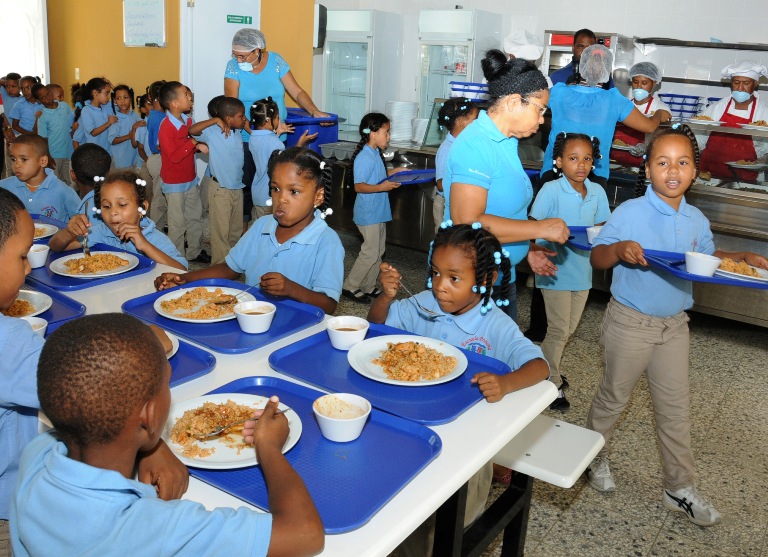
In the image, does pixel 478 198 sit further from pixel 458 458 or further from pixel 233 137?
pixel 233 137

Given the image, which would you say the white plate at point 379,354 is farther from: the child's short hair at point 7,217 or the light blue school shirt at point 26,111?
the light blue school shirt at point 26,111

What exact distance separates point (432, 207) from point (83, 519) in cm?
437

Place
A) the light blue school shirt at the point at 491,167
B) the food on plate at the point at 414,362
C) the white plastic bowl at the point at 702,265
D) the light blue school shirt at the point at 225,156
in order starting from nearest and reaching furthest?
Result: the food on plate at the point at 414,362, the white plastic bowl at the point at 702,265, the light blue school shirt at the point at 491,167, the light blue school shirt at the point at 225,156

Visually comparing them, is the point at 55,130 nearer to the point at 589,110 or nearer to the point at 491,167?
the point at 589,110

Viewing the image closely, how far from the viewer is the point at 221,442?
125cm

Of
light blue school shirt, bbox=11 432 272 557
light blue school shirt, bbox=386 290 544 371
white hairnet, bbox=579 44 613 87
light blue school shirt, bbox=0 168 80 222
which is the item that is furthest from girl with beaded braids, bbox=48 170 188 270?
white hairnet, bbox=579 44 613 87

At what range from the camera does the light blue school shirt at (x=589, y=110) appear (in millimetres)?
3744

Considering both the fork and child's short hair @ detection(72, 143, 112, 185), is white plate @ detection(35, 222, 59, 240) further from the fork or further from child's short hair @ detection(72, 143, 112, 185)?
the fork

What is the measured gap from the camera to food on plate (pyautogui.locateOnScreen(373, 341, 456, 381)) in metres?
1.51

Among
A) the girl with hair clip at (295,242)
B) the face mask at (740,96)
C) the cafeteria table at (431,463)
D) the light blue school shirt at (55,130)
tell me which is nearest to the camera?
the cafeteria table at (431,463)

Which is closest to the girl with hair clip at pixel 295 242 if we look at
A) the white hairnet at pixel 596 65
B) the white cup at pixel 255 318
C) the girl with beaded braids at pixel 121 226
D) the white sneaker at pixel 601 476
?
the girl with beaded braids at pixel 121 226

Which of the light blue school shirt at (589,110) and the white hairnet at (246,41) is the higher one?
the white hairnet at (246,41)

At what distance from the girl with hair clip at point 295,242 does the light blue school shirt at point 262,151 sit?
2.07 metres

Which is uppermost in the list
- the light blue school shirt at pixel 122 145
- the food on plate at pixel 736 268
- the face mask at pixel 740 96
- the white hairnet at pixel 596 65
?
the white hairnet at pixel 596 65
